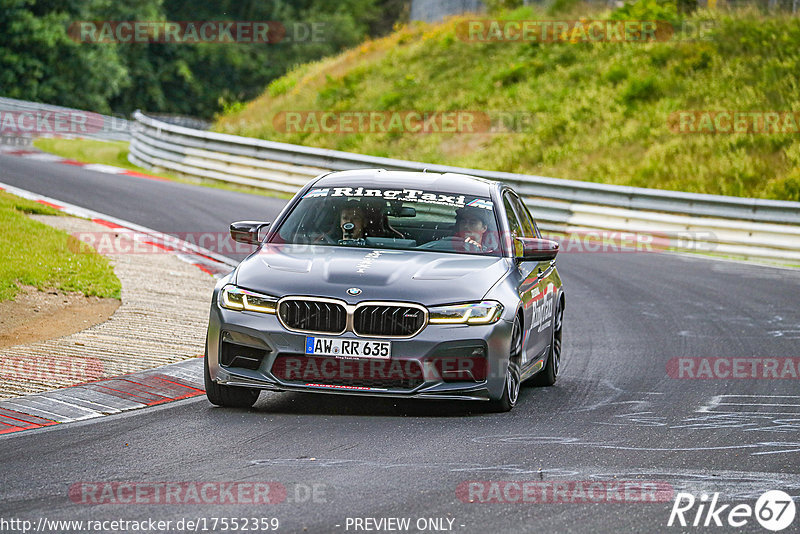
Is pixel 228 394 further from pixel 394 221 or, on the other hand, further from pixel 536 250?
pixel 536 250

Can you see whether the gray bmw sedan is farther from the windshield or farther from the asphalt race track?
the asphalt race track

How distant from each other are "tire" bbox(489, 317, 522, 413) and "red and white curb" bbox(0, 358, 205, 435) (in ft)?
7.13

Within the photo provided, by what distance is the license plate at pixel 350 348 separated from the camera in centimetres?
791

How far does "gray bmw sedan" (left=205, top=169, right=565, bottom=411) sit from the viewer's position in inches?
313

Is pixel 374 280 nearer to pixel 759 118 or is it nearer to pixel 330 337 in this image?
pixel 330 337

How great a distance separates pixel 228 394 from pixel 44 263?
5672 millimetres

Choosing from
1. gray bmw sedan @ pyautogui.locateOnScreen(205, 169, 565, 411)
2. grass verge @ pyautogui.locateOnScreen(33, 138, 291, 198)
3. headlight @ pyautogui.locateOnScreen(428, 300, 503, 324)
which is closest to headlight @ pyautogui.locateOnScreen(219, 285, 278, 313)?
gray bmw sedan @ pyautogui.locateOnScreen(205, 169, 565, 411)

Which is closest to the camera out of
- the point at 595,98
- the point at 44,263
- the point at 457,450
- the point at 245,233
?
the point at 457,450

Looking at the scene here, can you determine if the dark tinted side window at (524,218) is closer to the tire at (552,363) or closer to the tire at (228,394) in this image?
the tire at (552,363)

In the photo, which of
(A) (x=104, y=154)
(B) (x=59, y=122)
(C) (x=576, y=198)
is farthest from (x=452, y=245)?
(B) (x=59, y=122)

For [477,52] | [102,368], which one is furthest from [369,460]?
[477,52]

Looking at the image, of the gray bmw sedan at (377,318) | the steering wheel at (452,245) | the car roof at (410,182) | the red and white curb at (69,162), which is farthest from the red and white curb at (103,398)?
the red and white curb at (69,162)

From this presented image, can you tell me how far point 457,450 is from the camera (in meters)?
7.20

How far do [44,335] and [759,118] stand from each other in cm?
2191
